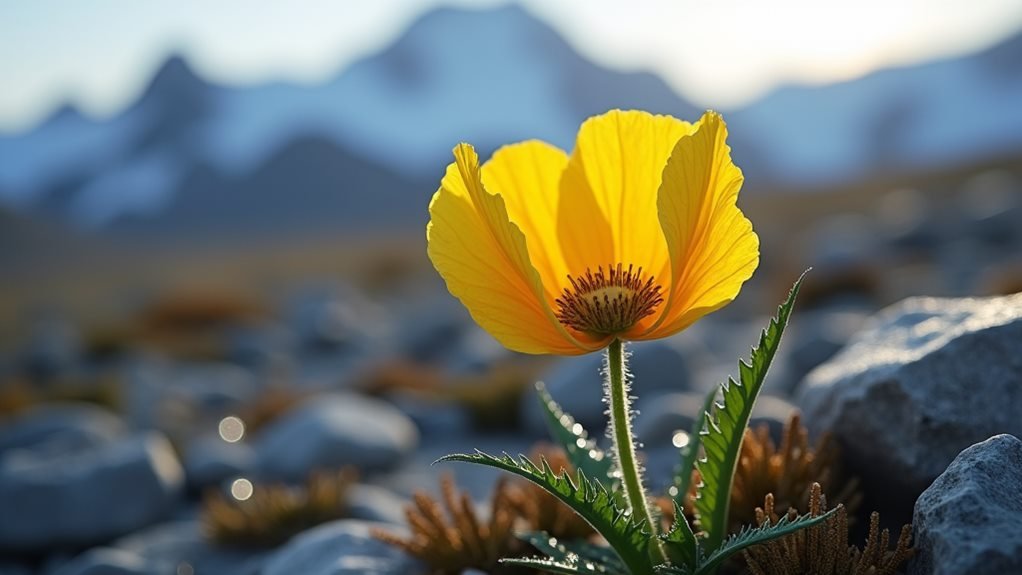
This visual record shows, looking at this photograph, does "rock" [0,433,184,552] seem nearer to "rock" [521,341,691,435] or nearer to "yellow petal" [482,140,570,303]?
"rock" [521,341,691,435]

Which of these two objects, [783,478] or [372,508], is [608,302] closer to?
[783,478]

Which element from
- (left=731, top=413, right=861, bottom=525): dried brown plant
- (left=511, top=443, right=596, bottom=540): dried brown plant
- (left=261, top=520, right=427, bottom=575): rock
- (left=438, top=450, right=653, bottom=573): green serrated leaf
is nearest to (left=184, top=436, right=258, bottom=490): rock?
(left=261, top=520, right=427, bottom=575): rock

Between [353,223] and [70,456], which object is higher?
[353,223]

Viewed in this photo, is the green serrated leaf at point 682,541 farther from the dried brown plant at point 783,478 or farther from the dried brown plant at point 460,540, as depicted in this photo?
the dried brown plant at point 460,540

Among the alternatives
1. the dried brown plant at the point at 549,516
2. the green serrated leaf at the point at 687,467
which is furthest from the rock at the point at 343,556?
the green serrated leaf at the point at 687,467

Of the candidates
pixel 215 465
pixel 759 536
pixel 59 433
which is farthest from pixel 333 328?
pixel 759 536

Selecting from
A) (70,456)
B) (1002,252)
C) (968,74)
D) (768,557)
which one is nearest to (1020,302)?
(768,557)

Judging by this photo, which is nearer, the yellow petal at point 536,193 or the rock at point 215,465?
the yellow petal at point 536,193

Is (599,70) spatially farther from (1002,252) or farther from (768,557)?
(768,557)
